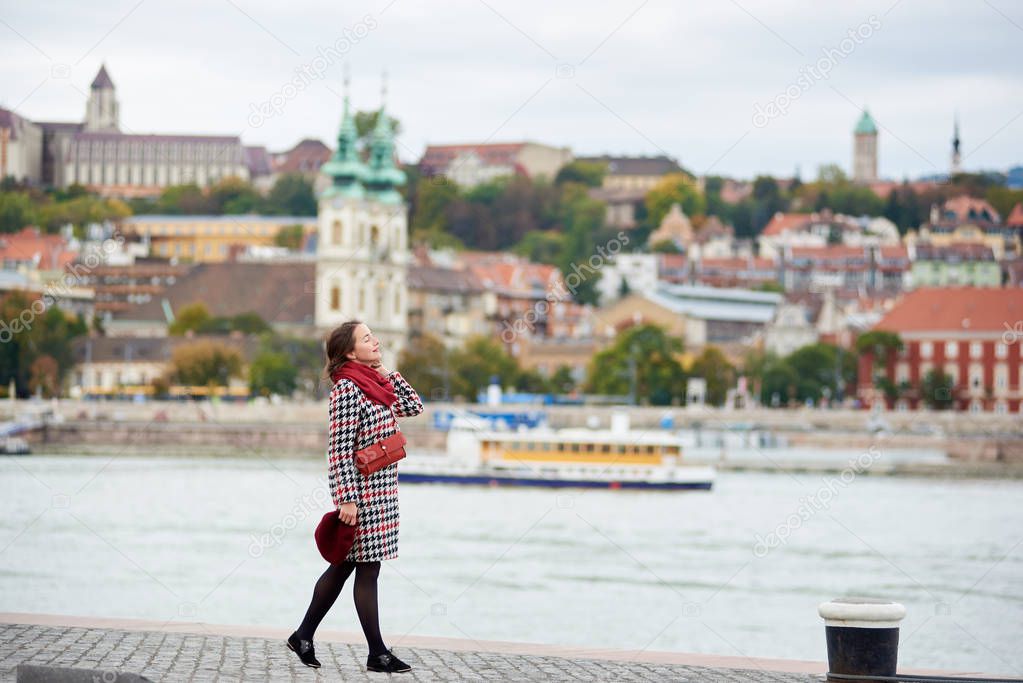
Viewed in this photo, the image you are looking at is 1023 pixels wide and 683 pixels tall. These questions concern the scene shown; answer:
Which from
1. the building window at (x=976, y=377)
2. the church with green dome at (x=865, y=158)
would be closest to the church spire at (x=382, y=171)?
the building window at (x=976, y=377)

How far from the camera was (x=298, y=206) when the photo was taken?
109 m

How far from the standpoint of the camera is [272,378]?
6506 cm

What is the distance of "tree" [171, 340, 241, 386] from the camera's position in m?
65.6

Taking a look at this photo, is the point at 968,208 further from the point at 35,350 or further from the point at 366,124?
the point at 35,350

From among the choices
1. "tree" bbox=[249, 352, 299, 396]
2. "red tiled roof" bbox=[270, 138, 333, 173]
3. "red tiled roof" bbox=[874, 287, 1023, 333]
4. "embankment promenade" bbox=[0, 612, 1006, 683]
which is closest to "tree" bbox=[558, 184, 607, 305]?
"red tiled roof" bbox=[270, 138, 333, 173]

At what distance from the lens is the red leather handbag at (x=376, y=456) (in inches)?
250

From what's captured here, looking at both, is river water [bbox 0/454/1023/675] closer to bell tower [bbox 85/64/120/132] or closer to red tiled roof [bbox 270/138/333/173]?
bell tower [bbox 85/64/120/132]

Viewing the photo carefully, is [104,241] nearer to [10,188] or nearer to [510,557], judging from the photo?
[10,188]

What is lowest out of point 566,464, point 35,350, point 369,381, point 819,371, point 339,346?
point 566,464

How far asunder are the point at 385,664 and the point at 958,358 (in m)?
65.3

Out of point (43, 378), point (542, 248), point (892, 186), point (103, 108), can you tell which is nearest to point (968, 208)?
point (892, 186)

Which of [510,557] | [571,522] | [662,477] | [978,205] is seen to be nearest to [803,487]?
[662,477]

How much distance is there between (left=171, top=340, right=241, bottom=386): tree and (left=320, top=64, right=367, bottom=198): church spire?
11.9 metres

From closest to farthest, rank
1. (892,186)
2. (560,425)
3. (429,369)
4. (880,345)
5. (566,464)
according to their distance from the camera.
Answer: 1. (566,464)
2. (560,425)
3. (429,369)
4. (880,345)
5. (892,186)
